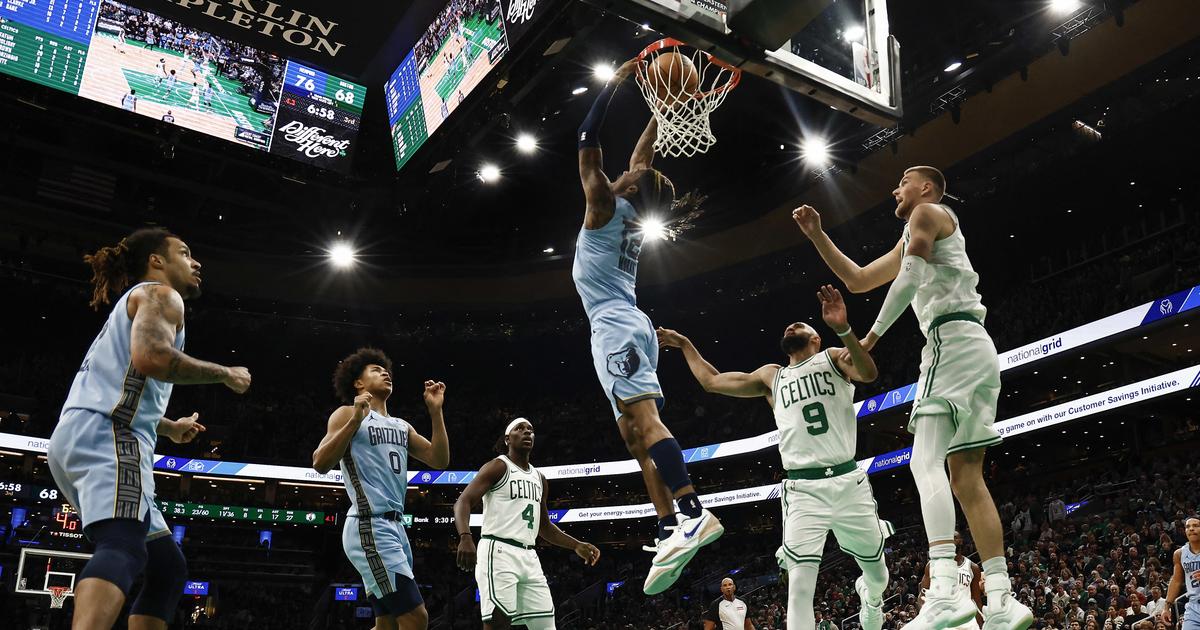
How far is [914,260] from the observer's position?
15.5ft

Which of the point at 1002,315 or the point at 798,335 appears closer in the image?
the point at 798,335

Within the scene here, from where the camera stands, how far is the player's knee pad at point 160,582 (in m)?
3.87

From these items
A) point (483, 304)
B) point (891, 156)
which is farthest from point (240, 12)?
point (483, 304)

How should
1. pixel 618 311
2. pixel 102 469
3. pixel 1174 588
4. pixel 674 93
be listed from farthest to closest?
pixel 1174 588, pixel 674 93, pixel 618 311, pixel 102 469

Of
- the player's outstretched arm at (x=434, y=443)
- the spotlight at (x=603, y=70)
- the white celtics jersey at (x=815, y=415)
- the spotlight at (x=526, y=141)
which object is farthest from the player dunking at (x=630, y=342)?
the spotlight at (x=526, y=141)

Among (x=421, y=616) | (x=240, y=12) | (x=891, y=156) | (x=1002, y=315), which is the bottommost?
(x=421, y=616)

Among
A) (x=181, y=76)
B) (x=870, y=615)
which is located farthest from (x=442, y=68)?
(x=870, y=615)

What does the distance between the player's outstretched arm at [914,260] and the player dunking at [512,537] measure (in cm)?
297

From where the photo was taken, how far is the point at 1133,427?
24016 mm

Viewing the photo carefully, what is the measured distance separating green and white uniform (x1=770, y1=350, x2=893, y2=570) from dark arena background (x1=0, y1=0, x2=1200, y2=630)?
8.41 feet

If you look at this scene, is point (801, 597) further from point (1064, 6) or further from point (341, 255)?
point (341, 255)

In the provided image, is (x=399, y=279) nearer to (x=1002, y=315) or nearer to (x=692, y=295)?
(x=692, y=295)

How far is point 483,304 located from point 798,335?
1035 inches

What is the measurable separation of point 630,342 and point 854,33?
4.05 m
